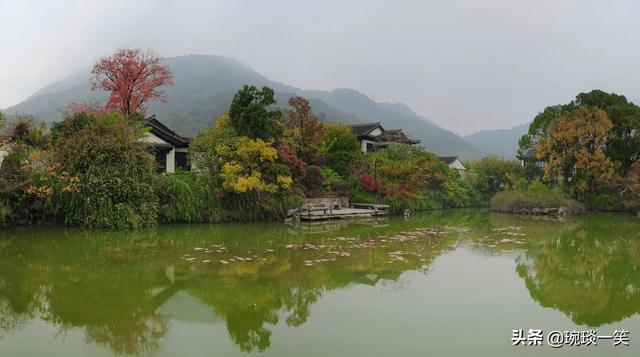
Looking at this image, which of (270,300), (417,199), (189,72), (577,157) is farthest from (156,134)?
(189,72)

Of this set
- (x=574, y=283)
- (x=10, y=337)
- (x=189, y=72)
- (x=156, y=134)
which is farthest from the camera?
(x=189, y=72)

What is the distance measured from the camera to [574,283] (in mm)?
9219

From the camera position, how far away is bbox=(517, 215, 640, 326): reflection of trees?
7.50 m

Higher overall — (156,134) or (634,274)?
(156,134)

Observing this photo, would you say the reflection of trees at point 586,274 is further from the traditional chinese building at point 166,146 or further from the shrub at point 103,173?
the traditional chinese building at point 166,146

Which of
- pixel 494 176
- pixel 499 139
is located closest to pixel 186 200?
pixel 494 176

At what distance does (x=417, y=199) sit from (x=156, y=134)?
15.1 meters

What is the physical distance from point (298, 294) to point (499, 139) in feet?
499

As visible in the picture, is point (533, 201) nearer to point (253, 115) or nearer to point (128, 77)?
point (253, 115)

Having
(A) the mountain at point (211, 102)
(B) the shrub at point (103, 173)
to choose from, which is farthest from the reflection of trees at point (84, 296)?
(A) the mountain at point (211, 102)

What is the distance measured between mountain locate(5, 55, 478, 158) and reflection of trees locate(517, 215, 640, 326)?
4493cm

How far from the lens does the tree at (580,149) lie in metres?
27.0

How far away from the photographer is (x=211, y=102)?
71.8 m

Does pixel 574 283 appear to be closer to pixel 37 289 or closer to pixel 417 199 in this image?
pixel 37 289
